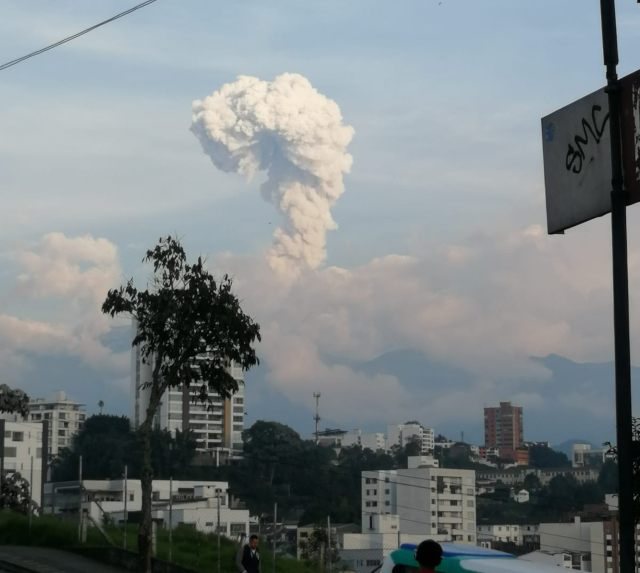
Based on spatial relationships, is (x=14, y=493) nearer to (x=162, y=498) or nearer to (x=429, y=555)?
(x=429, y=555)

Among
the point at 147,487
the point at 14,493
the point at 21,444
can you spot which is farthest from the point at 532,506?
the point at 147,487

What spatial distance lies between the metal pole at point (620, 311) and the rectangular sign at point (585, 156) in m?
0.09

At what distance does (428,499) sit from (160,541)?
118 m

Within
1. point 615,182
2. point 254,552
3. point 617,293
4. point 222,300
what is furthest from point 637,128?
point 222,300

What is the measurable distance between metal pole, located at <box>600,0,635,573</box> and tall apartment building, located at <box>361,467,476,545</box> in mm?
130625

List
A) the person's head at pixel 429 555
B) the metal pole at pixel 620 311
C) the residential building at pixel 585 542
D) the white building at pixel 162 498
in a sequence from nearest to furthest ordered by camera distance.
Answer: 1. the person's head at pixel 429 555
2. the metal pole at pixel 620 311
3. the white building at pixel 162 498
4. the residential building at pixel 585 542

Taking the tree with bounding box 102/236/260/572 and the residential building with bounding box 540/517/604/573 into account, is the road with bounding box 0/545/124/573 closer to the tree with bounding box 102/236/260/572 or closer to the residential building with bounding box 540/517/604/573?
the tree with bounding box 102/236/260/572

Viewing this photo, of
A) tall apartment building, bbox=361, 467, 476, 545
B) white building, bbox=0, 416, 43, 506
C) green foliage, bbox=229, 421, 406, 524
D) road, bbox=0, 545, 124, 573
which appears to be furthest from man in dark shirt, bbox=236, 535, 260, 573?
tall apartment building, bbox=361, 467, 476, 545

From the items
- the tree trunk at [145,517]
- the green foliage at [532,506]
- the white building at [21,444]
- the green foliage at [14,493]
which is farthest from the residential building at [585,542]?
the tree trunk at [145,517]

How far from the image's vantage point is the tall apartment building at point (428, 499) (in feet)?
477

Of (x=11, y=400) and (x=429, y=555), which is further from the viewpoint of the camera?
(x=11, y=400)

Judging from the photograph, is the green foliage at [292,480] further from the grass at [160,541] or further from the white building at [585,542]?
the grass at [160,541]

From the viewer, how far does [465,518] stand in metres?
150

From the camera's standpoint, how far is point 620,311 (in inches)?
460
